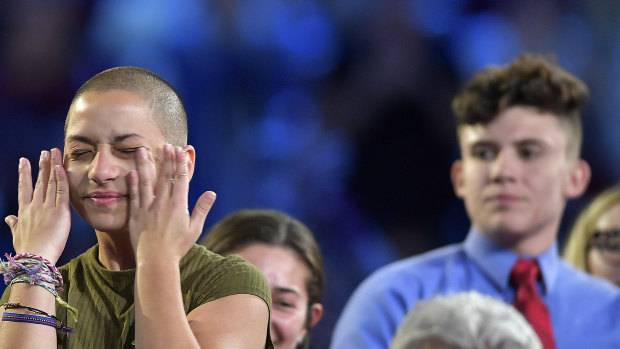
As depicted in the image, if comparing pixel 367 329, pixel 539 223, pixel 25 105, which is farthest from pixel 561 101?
pixel 25 105

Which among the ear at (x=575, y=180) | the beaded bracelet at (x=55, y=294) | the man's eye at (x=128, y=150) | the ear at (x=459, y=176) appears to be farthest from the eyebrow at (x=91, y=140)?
the ear at (x=575, y=180)

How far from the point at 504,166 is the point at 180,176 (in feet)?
4.79

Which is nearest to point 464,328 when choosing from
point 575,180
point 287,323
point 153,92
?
point 153,92

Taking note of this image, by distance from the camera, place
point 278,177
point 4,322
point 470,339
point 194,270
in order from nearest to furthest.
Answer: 1. point 470,339
2. point 4,322
3. point 194,270
4. point 278,177

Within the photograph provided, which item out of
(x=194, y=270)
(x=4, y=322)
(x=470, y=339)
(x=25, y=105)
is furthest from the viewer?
(x=25, y=105)

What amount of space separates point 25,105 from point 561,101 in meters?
2.08

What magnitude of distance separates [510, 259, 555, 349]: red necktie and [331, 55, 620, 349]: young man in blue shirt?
0.02m

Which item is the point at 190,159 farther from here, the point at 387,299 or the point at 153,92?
the point at 387,299

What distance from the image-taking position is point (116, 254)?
1437mm

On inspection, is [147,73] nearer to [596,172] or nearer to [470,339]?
[470,339]

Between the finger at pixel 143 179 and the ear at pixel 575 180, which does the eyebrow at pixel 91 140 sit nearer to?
the finger at pixel 143 179

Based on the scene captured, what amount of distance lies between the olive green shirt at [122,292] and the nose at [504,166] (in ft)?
4.51

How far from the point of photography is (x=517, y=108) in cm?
271

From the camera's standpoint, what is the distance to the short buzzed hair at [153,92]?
4.69 ft
